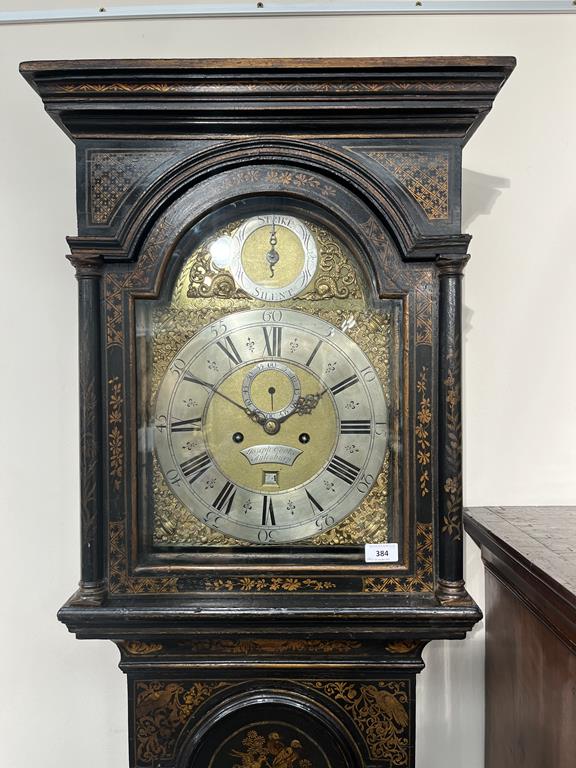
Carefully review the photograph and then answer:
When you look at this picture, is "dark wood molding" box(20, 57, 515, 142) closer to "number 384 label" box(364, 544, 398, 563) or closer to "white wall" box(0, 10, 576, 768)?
"white wall" box(0, 10, 576, 768)

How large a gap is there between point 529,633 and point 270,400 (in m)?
0.78

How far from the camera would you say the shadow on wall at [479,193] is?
1.68 meters

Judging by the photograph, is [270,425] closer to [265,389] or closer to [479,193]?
[265,389]

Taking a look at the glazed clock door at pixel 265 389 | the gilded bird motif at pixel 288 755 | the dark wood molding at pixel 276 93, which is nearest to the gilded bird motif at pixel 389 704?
the gilded bird motif at pixel 288 755

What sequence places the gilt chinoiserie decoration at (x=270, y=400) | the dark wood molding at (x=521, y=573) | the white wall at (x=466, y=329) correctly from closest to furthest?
the dark wood molding at (x=521, y=573), the gilt chinoiserie decoration at (x=270, y=400), the white wall at (x=466, y=329)

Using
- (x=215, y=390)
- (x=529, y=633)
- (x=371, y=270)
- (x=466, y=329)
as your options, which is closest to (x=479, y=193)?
(x=466, y=329)

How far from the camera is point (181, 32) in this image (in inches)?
66.7

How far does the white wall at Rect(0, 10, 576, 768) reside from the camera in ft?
5.51

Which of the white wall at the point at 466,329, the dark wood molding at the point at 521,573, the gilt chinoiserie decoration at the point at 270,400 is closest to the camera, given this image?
the dark wood molding at the point at 521,573

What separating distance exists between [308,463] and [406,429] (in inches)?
8.5

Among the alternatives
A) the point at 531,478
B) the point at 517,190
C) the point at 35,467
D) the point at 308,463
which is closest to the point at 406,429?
the point at 308,463

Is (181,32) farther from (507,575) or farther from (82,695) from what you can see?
(82,695)

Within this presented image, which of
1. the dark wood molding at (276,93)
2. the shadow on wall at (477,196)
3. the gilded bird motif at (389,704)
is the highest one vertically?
the dark wood molding at (276,93)

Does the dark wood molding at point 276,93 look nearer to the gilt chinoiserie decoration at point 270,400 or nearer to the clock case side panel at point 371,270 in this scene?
the gilt chinoiserie decoration at point 270,400
